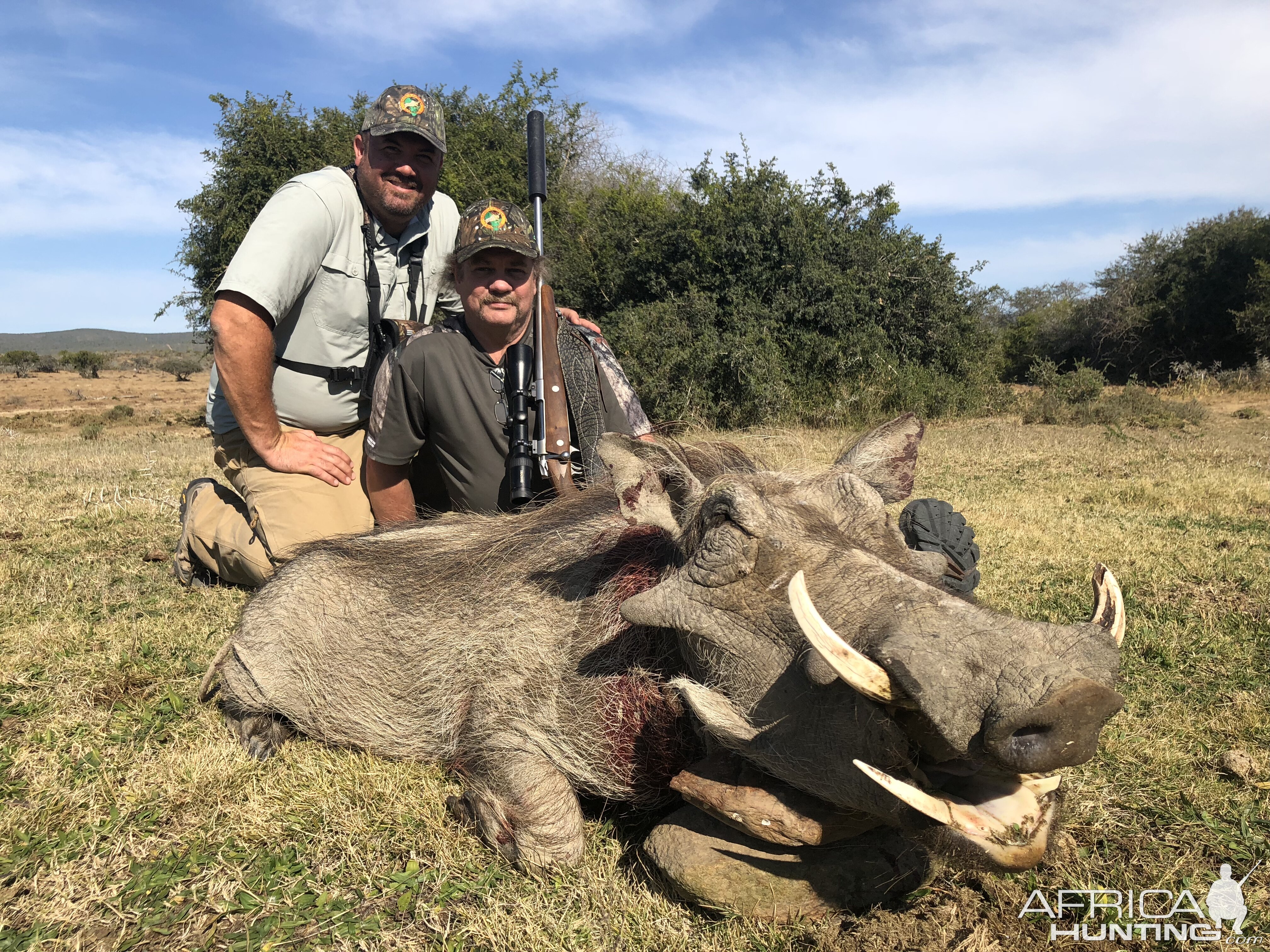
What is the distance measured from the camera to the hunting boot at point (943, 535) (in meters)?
3.14

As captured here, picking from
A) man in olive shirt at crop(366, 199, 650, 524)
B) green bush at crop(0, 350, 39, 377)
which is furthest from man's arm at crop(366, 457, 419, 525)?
green bush at crop(0, 350, 39, 377)

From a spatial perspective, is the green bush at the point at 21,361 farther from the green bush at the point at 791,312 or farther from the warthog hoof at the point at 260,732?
the warthog hoof at the point at 260,732

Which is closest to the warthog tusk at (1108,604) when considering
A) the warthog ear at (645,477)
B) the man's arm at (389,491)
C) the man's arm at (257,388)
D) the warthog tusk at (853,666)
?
the warthog tusk at (853,666)

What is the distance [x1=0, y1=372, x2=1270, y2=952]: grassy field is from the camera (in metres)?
2.05

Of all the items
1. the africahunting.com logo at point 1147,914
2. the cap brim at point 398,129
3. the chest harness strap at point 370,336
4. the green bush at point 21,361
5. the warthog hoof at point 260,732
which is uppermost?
the green bush at point 21,361

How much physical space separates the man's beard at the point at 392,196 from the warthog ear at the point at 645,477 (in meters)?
2.62

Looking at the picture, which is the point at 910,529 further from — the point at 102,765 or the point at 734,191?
the point at 734,191

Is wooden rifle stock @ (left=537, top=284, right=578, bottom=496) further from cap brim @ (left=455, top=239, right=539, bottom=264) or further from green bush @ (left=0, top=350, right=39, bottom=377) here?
green bush @ (left=0, top=350, right=39, bottom=377)

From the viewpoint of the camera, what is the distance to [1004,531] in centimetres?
559

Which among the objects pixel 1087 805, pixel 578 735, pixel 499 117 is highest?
pixel 499 117

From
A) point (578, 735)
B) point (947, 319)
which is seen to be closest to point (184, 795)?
point (578, 735)

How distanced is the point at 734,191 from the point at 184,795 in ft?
45.5

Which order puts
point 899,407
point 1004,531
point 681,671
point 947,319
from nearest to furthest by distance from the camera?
1. point 681,671
2. point 1004,531
3. point 899,407
4. point 947,319

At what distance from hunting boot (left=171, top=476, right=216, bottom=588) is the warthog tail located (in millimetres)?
1547
